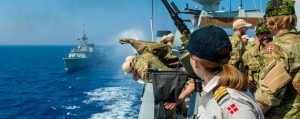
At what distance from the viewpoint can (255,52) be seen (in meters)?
4.75

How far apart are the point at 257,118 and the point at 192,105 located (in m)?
2.47

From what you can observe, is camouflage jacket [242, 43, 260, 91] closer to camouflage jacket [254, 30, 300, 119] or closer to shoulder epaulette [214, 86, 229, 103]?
camouflage jacket [254, 30, 300, 119]

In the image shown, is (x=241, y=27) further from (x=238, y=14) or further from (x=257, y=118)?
(x=238, y=14)

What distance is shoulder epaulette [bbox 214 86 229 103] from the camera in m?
1.85

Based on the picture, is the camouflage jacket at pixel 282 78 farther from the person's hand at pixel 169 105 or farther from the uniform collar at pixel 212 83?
the person's hand at pixel 169 105

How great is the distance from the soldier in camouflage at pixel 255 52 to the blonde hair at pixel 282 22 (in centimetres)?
142

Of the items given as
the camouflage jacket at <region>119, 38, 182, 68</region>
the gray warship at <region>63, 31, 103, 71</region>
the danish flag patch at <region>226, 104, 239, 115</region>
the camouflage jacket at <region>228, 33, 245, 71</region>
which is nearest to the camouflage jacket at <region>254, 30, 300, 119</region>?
the danish flag patch at <region>226, 104, 239, 115</region>

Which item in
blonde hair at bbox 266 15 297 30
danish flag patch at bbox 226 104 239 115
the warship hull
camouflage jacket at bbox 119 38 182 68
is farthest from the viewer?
the warship hull

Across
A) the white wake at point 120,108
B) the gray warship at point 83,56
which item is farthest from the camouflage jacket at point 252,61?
the gray warship at point 83,56

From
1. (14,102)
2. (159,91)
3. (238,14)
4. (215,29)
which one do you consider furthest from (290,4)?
(14,102)

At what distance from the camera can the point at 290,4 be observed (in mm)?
3016

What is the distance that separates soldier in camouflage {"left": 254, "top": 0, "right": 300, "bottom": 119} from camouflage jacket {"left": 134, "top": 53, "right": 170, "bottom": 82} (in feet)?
7.87

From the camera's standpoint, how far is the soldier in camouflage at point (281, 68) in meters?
2.79

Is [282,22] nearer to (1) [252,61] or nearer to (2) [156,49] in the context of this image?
(1) [252,61]
